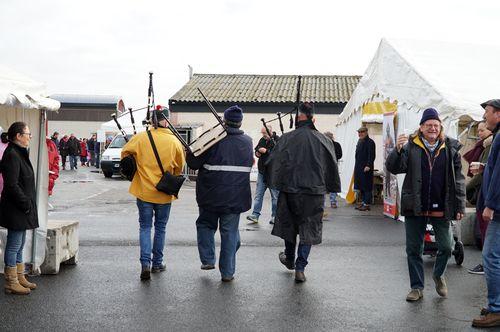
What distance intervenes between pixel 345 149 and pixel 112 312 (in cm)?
→ 1292

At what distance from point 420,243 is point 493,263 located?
96cm

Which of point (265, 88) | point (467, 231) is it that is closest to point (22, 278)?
point (467, 231)

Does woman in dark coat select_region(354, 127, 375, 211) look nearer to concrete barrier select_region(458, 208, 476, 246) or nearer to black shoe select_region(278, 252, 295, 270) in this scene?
concrete barrier select_region(458, 208, 476, 246)

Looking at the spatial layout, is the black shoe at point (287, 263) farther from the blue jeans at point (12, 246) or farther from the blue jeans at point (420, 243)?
the blue jeans at point (12, 246)

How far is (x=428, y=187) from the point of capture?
6.13m

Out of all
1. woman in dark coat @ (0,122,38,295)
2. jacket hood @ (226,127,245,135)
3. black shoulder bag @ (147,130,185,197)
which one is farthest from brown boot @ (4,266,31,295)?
jacket hood @ (226,127,245,135)

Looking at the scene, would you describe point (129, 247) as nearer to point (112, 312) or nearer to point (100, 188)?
point (112, 312)

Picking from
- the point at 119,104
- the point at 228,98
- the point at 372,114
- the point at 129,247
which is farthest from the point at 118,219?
the point at 119,104

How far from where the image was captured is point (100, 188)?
67.6 ft

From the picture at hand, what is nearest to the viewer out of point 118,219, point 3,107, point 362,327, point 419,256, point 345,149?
point 362,327

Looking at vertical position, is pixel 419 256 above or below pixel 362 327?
above

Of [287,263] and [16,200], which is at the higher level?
[16,200]

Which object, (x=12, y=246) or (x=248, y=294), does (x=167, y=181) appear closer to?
(x=248, y=294)

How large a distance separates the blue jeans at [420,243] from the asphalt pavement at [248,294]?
27 cm
